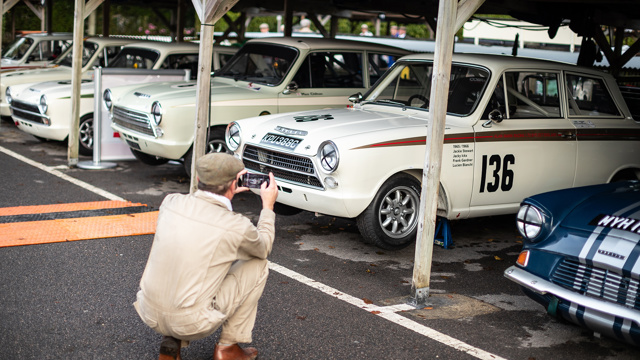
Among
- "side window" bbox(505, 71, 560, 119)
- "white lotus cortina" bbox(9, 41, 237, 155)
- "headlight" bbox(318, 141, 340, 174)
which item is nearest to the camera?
"headlight" bbox(318, 141, 340, 174)

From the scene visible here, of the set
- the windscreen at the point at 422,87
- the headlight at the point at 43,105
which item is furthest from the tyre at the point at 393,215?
the headlight at the point at 43,105

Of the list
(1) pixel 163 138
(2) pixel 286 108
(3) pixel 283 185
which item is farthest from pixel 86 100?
(3) pixel 283 185

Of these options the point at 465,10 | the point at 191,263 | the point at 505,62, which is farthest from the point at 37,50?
the point at 191,263

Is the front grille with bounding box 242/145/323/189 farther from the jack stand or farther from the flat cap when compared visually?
the flat cap

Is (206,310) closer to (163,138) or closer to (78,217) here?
(78,217)

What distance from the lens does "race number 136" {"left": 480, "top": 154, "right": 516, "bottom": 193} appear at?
666cm

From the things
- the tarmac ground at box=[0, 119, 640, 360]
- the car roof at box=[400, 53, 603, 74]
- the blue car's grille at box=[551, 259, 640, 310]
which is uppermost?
the car roof at box=[400, 53, 603, 74]

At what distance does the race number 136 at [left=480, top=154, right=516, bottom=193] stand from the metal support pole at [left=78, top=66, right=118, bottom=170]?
5688 millimetres

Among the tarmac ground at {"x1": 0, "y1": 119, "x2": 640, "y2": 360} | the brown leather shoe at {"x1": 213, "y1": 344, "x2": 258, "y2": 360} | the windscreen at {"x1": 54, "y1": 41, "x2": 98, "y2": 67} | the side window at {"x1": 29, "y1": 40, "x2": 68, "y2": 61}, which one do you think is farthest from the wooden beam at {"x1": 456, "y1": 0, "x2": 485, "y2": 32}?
the side window at {"x1": 29, "y1": 40, "x2": 68, "y2": 61}

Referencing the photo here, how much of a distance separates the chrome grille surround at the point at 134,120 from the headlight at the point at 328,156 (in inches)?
127

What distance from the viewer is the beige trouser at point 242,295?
3814mm

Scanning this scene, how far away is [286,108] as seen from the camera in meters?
9.08

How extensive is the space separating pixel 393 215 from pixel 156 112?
3.59m

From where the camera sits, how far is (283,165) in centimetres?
656
